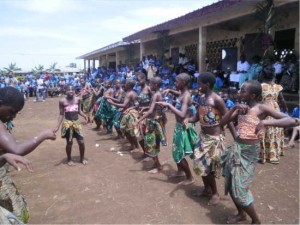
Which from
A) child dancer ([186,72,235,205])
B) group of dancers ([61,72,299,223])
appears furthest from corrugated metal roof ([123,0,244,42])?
child dancer ([186,72,235,205])

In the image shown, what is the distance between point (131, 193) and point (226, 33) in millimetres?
9726

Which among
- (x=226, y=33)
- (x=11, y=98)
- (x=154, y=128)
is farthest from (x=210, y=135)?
(x=226, y=33)

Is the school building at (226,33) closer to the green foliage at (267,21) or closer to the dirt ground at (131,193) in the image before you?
the green foliage at (267,21)

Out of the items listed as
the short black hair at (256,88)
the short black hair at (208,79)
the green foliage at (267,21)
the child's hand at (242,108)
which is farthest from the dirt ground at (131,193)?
the green foliage at (267,21)

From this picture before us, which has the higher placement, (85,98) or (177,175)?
(85,98)

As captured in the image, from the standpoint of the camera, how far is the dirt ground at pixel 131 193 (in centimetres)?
369

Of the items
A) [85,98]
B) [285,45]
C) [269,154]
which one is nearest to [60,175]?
[269,154]

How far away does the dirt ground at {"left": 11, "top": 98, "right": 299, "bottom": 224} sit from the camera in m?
3.69

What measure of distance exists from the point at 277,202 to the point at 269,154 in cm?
181

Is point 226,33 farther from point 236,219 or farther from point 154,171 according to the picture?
point 236,219

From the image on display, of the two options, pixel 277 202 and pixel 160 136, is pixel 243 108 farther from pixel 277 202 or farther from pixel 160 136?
pixel 160 136

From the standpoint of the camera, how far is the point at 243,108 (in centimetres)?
322

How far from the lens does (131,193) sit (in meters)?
4.44

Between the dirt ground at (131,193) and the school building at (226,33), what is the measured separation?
15.0ft
